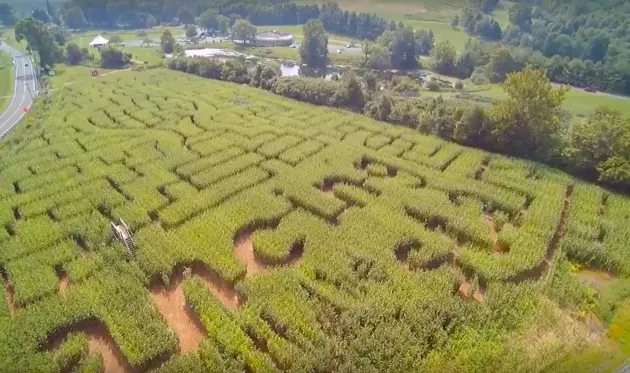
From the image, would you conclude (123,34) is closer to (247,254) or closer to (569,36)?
(569,36)

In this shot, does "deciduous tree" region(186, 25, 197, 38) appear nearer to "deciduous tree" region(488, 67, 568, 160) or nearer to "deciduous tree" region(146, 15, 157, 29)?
"deciduous tree" region(146, 15, 157, 29)

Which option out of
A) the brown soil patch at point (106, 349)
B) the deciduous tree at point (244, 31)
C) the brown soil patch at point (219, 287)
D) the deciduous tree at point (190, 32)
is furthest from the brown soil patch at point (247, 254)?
the deciduous tree at point (190, 32)

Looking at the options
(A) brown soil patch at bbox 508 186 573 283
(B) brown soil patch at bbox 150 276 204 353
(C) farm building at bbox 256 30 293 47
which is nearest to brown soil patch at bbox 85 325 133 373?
(B) brown soil patch at bbox 150 276 204 353

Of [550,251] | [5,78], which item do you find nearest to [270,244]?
[550,251]

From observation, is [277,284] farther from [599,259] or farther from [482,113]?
[482,113]

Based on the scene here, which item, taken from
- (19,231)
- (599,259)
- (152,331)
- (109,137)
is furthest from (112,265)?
(599,259)
